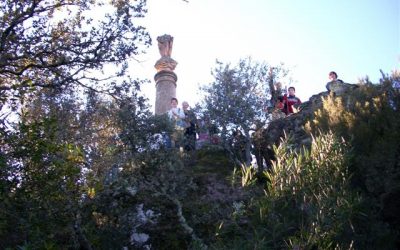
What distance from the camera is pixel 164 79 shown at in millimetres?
21281

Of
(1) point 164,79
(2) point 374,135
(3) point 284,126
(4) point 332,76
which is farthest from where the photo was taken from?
(1) point 164,79

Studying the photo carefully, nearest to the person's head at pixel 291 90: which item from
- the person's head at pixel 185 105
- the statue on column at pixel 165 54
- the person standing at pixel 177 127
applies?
the person's head at pixel 185 105

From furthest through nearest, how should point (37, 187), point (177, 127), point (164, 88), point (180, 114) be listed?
1. point (164, 88)
2. point (180, 114)
3. point (177, 127)
4. point (37, 187)

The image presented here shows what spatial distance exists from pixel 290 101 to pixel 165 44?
8953mm

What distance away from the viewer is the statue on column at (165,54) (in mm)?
21547

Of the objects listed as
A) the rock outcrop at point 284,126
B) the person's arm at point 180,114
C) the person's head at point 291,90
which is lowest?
the rock outcrop at point 284,126

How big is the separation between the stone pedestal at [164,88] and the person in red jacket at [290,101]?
631cm

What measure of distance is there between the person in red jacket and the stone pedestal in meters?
6.31

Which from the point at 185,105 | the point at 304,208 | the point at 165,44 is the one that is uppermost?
the point at 165,44

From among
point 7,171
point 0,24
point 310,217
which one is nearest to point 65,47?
point 0,24

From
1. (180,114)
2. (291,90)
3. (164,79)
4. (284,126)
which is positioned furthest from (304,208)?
(164,79)

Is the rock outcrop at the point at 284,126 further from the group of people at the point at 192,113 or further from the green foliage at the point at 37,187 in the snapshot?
the green foliage at the point at 37,187

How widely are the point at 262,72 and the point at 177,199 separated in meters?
8.44

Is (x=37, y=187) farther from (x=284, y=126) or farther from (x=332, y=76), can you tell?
(x=332, y=76)
